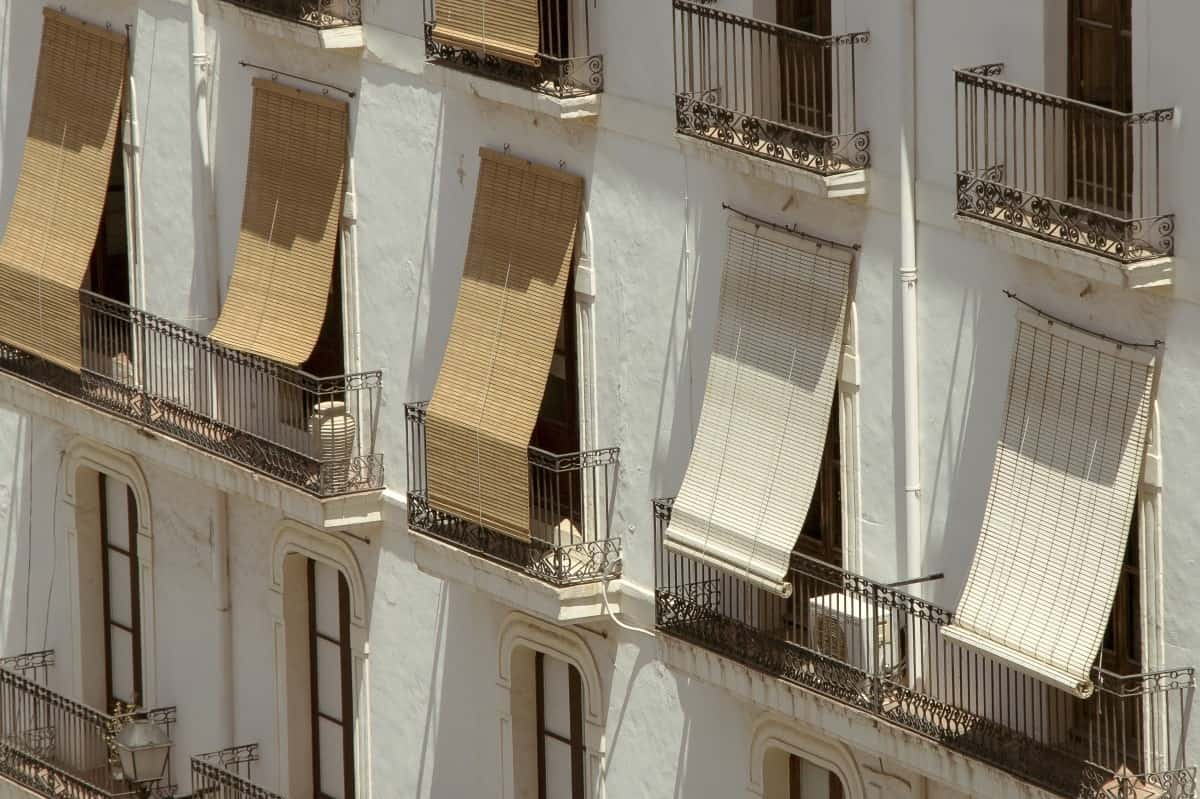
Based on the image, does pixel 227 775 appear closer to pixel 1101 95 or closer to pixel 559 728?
pixel 559 728

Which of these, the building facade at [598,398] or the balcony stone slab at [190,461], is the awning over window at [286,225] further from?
the balcony stone slab at [190,461]

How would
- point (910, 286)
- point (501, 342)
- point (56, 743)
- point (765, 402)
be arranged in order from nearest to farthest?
point (910, 286) → point (765, 402) → point (501, 342) → point (56, 743)

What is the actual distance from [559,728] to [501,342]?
129 inches

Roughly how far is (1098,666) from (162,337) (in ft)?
38.2

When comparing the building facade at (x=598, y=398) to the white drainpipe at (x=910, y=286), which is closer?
the building facade at (x=598, y=398)

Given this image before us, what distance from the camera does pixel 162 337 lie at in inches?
1347

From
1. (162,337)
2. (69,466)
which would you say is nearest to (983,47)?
(162,337)

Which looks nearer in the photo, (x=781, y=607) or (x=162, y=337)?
(x=781, y=607)

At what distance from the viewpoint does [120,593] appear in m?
36.6

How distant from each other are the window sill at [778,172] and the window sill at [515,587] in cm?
351

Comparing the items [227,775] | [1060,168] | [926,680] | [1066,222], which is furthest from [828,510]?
[227,775]

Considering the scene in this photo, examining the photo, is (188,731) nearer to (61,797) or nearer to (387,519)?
(61,797)

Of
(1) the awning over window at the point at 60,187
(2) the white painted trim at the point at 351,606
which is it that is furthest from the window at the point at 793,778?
(1) the awning over window at the point at 60,187

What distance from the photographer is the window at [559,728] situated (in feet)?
101
